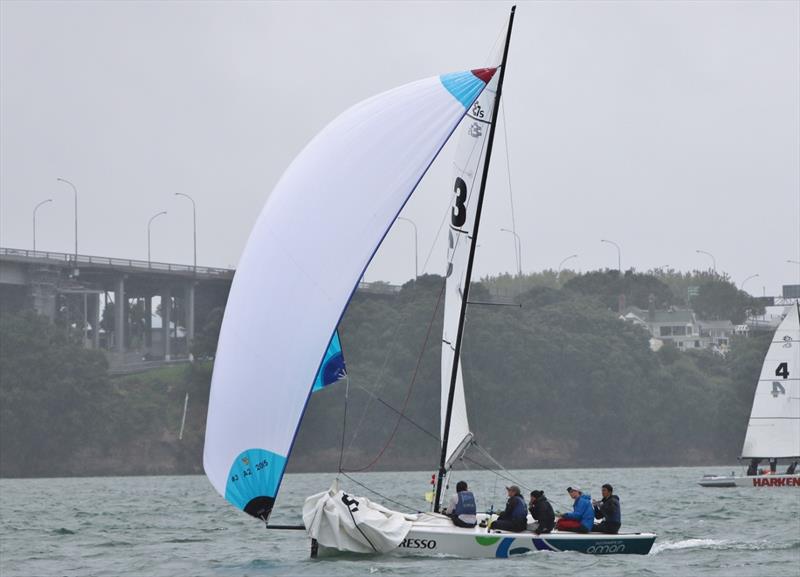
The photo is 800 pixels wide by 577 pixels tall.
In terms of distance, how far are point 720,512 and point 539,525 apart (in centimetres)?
1561

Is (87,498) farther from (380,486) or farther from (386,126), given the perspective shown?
(386,126)

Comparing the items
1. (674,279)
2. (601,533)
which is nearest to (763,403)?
(601,533)

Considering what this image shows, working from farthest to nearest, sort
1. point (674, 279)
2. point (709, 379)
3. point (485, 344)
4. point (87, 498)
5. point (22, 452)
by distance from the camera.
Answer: point (674, 279), point (709, 379), point (485, 344), point (22, 452), point (87, 498)

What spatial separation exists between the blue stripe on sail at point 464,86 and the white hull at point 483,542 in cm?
645

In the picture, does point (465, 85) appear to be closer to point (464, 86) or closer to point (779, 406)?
point (464, 86)

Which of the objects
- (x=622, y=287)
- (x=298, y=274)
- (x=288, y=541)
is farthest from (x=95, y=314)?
(x=298, y=274)

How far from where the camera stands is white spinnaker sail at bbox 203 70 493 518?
20.8 metres

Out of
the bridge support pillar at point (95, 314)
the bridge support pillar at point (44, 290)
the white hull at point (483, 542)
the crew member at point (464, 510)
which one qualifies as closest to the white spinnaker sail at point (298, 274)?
the white hull at point (483, 542)

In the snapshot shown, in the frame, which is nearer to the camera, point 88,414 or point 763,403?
point 763,403

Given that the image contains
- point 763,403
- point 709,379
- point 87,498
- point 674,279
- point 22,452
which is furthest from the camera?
point 674,279

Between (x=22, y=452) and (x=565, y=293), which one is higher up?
(x=565, y=293)

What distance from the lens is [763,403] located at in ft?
183

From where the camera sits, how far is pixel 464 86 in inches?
933

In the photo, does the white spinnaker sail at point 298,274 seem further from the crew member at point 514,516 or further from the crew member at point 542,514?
A: the crew member at point 542,514
